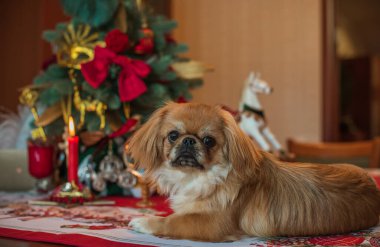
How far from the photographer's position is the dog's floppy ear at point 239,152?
115cm

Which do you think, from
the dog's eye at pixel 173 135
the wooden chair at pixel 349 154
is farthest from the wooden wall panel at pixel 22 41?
the wooden chair at pixel 349 154

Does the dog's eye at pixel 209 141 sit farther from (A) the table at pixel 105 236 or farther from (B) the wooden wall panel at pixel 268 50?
(B) the wooden wall panel at pixel 268 50

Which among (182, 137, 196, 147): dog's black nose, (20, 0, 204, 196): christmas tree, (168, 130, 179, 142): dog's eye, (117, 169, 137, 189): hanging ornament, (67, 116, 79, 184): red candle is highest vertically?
(20, 0, 204, 196): christmas tree

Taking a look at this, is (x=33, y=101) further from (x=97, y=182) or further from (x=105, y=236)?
(x=105, y=236)

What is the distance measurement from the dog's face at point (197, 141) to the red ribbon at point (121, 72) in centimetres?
50

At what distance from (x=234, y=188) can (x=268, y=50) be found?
8.67 ft

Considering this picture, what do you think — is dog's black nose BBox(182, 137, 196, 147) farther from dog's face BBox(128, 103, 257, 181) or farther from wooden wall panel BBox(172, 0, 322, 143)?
wooden wall panel BBox(172, 0, 322, 143)

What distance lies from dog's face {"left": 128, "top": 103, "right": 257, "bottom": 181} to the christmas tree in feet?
1.60

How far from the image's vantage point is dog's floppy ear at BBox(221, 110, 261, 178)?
1153 millimetres

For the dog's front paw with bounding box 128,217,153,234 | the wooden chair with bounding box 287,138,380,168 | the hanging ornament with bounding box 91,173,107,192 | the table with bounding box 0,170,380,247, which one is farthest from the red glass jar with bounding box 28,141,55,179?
the wooden chair with bounding box 287,138,380,168

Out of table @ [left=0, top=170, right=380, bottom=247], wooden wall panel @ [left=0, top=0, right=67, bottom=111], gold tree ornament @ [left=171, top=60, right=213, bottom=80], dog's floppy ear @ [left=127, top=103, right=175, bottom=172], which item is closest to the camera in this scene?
table @ [left=0, top=170, right=380, bottom=247]

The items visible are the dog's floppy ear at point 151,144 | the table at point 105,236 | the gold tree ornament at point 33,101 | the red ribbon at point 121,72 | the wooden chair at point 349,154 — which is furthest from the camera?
the wooden chair at point 349,154

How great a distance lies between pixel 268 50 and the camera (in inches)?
143

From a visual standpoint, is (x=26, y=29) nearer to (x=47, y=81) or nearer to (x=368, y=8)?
(x=47, y=81)
